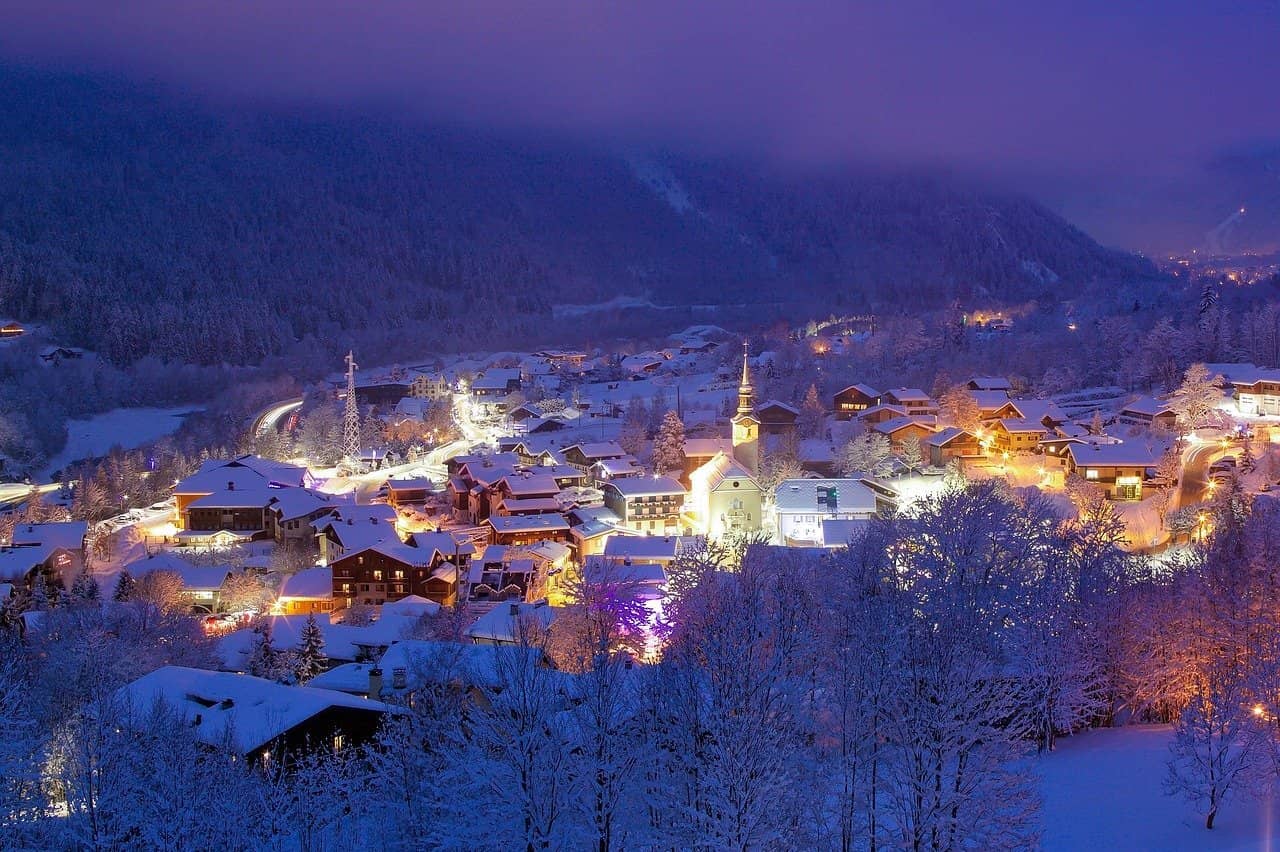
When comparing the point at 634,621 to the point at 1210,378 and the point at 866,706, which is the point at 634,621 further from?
the point at 1210,378

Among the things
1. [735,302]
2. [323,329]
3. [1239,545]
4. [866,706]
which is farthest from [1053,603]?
[735,302]

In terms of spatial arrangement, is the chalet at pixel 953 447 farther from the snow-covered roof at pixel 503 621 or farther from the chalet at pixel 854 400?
the snow-covered roof at pixel 503 621

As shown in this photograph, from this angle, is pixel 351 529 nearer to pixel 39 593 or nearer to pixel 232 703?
pixel 39 593

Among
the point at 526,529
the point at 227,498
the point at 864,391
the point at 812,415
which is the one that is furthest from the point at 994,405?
the point at 227,498

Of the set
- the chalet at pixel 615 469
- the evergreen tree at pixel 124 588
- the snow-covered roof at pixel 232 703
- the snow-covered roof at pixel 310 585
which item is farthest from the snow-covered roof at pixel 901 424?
the snow-covered roof at pixel 232 703

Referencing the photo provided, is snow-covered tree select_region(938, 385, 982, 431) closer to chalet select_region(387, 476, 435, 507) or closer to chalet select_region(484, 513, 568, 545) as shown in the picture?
chalet select_region(484, 513, 568, 545)

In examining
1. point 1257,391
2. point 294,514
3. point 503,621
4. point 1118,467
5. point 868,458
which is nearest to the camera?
point 503,621
